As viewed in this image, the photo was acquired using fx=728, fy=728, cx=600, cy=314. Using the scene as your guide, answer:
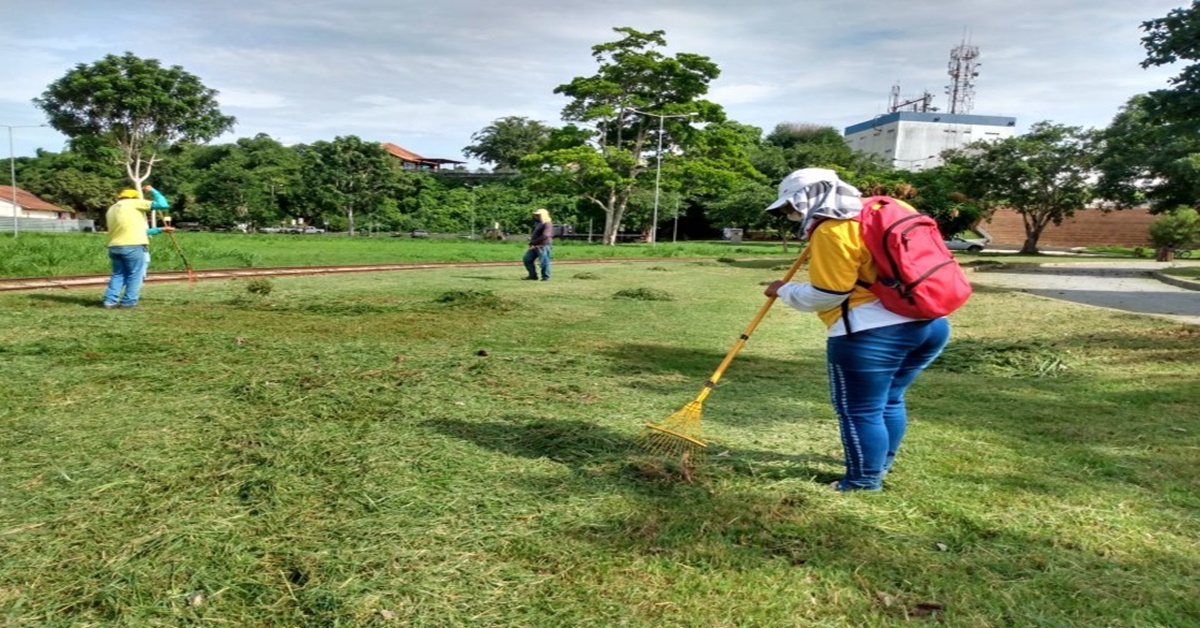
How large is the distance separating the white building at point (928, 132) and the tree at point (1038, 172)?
45426 mm

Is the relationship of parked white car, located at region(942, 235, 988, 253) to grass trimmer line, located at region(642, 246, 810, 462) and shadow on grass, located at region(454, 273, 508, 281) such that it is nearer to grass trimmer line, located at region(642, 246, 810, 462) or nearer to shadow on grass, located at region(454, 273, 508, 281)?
shadow on grass, located at region(454, 273, 508, 281)

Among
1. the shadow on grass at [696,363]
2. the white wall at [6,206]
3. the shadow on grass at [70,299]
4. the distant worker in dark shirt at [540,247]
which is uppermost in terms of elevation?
the white wall at [6,206]

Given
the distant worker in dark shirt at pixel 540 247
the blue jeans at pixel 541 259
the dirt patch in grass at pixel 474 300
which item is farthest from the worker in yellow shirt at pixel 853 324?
the blue jeans at pixel 541 259

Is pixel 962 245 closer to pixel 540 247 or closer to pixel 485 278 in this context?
pixel 540 247

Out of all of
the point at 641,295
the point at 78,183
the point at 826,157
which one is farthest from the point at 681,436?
the point at 78,183

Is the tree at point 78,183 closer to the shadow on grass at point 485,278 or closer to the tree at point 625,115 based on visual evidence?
the tree at point 625,115

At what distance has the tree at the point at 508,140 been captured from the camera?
252ft

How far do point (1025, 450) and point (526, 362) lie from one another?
3680mm

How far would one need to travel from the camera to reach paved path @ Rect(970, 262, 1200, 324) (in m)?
11.7

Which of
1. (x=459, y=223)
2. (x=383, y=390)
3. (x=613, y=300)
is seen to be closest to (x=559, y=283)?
(x=613, y=300)

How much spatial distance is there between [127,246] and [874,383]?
8397 millimetres

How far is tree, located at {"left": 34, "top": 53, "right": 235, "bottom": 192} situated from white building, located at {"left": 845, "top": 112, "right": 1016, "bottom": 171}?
68.4 meters

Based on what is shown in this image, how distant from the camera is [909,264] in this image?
2.92 meters

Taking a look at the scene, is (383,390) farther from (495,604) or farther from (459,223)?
(459,223)
